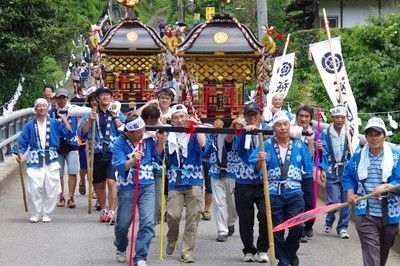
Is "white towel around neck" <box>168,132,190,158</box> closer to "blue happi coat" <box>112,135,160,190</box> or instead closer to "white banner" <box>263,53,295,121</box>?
"blue happi coat" <box>112,135,160,190</box>

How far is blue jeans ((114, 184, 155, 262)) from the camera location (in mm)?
10492

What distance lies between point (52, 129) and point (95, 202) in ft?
6.57

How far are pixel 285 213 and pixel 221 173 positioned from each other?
2.09 meters

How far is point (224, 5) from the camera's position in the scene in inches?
549

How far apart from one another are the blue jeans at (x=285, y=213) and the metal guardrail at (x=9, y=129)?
28.1 feet

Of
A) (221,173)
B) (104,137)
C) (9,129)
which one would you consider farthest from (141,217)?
(9,129)

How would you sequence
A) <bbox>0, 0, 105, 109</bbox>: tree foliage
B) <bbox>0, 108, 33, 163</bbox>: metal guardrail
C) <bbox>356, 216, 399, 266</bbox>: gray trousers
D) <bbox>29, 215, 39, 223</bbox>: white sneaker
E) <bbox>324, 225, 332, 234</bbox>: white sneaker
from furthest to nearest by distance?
<bbox>0, 0, 105, 109</bbox>: tree foliage < <bbox>0, 108, 33, 163</bbox>: metal guardrail < <bbox>29, 215, 39, 223</bbox>: white sneaker < <bbox>324, 225, 332, 234</bbox>: white sneaker < <bbox>356, 216, 399, 266</bbox>: gray trousers

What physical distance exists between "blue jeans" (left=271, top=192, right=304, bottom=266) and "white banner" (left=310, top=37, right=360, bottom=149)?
3.45 m

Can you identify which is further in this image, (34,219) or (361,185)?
(34,219)

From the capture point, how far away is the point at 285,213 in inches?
409

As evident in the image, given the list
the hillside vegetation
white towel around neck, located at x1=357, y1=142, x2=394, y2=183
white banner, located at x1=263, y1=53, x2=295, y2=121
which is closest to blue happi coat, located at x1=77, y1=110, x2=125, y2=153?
white banner, located at x1=263, y1=53, x2=295, y2=121

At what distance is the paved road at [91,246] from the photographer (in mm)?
11305

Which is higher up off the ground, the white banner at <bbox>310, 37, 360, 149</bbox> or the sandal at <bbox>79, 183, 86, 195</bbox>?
the white banner at <bbox>310, 37, 360, 149</bbox>

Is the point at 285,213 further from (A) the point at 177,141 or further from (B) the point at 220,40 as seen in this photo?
(B) the point at 220,40
